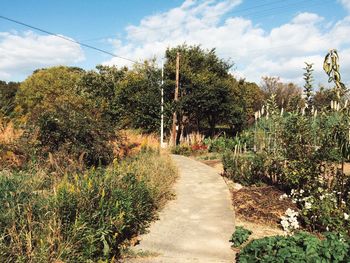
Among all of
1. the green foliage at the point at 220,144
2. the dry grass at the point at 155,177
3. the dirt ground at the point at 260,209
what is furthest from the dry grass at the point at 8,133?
the green foliage at the point at 220,144

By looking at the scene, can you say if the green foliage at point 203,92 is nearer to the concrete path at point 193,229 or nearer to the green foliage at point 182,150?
the green foliage at point 182,150

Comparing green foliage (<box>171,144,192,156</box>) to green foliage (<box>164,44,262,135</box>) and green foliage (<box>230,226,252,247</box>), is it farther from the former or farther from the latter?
green foliage (<box>230,226,252,247</box>)

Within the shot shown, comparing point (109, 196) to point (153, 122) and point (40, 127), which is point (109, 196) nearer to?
point (40, 127)

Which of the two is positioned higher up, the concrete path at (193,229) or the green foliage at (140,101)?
the green foliage at (140,101)

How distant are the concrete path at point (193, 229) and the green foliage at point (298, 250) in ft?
1.95

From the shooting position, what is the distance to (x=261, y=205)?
5969mm

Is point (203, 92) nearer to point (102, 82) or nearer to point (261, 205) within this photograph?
point (102, 82)

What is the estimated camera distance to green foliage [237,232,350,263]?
3.16 m

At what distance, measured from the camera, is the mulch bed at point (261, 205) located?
551cm

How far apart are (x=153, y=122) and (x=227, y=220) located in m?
13.2

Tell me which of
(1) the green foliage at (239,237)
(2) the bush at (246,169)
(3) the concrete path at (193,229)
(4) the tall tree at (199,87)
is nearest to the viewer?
(3) the concrete path at (193,229)

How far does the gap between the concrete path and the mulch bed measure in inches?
8.8

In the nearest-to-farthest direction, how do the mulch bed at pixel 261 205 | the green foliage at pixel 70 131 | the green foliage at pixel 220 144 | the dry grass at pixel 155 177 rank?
the mulch bed at pixel 261 205 → the dry grass at pixel 155 177 → the green foliage at pixel 70 131 → the green foliage at pixel 220 144

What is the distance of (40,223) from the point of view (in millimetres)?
3279
